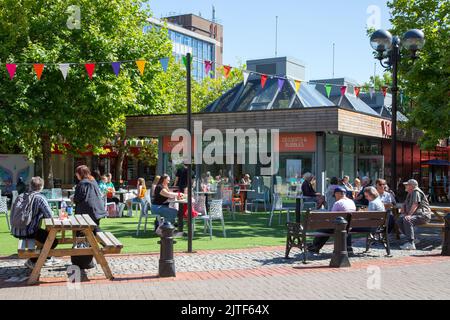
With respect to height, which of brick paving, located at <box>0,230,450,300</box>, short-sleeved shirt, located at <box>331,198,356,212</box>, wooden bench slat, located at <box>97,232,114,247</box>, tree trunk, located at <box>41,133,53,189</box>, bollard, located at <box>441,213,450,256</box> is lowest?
brick paving, located at <box>0,230,450,300</box>

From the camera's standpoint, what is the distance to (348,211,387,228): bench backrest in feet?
33.3

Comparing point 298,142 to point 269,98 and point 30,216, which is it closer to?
point 269,98

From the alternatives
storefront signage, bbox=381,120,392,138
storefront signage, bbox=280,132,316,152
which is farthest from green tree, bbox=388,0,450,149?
storefront signage, bbox=280,132,316,152

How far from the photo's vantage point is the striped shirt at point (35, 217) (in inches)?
331

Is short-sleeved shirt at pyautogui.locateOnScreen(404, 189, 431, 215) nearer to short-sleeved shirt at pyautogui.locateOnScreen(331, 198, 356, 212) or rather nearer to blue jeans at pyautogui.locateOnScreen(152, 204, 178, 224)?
short-sleeved shirt at pyautogui.locateOnScreen(331, 198, 356, 212)

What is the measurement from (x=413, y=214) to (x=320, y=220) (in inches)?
119

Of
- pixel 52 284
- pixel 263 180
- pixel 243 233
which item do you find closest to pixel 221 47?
pixel 263 180

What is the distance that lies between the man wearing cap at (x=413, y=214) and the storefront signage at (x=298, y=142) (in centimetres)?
1007

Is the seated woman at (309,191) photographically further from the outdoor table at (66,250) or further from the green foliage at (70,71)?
the green foliage at (70,71)

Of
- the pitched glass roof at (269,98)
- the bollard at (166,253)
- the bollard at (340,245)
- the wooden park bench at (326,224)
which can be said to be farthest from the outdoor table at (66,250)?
the pitched glass roof at (269,98)

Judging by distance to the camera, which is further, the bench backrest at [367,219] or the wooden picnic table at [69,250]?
the bench backrest at [367,219]

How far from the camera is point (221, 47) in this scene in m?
96.9

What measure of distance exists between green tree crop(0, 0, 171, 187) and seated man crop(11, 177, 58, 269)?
607 inches

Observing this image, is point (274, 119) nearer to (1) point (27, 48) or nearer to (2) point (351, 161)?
(2) point (351, 161)
